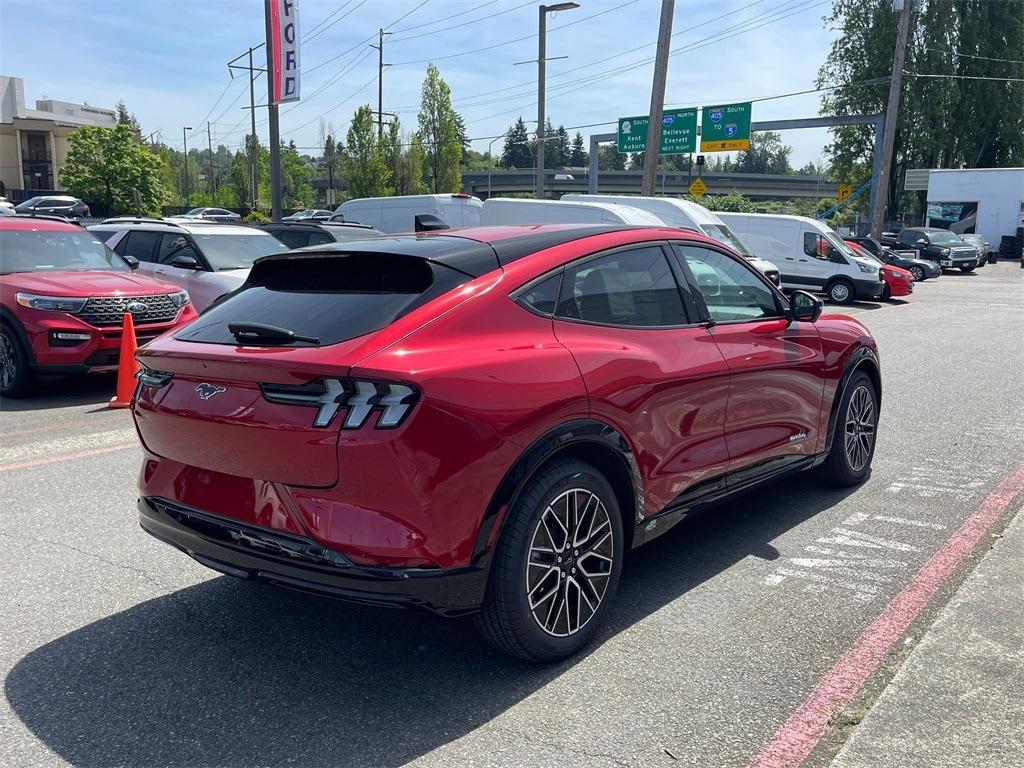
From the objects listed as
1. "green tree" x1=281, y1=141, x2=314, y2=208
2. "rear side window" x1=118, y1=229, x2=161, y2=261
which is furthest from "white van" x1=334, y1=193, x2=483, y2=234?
"green tree" x1=281, y1=141, x2=314, y2=208

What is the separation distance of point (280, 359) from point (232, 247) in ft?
30.9

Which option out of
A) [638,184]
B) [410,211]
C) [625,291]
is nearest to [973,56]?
[410,211]

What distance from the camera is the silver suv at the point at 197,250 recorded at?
11133 mm

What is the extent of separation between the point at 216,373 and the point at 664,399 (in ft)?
6.06

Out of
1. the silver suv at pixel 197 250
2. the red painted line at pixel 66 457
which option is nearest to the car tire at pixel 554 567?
the red painted line at pixel 66 457

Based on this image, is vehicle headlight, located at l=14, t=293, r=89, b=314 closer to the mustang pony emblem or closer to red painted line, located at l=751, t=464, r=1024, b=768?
the mustang pony emblem

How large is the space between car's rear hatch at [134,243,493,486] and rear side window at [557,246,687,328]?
1.93ft

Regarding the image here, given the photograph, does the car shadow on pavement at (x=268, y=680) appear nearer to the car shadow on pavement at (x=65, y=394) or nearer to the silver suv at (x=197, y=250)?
the car shadow on pavement at (x=65, y=394)

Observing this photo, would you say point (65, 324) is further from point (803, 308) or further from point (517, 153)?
point (517, 153)

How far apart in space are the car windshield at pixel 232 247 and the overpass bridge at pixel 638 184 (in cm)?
9020

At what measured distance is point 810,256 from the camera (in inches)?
853

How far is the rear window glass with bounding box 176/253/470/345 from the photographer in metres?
3.25

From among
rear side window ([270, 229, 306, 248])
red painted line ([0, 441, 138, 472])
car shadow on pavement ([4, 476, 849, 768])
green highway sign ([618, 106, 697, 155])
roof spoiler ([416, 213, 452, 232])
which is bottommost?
red painted line ([0, 441, 138, 472])

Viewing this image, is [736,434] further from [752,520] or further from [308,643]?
[308,643]
